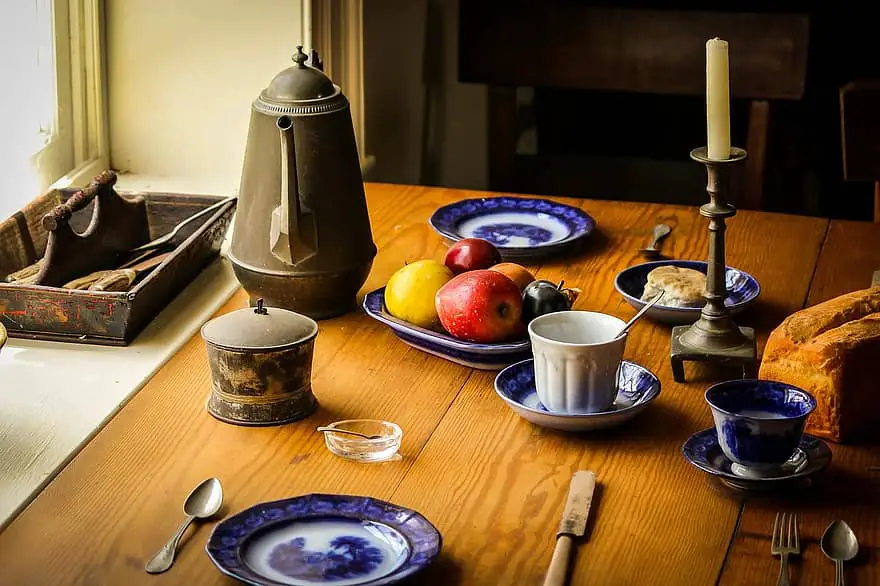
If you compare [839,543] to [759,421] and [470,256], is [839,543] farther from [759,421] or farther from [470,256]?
[470,256]

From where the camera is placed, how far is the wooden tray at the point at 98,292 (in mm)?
1356

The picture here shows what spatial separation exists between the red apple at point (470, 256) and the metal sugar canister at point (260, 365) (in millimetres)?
303

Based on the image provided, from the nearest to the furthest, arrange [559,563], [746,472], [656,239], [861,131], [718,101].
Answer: [559,563]
[746,472]
[718,101]
[656,239]
[861,131]

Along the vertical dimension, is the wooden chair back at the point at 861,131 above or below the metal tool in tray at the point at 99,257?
above

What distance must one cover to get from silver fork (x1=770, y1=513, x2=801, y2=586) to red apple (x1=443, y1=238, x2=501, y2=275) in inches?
21.3

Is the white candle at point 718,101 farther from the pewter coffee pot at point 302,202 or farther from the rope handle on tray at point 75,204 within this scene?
the rope handle on tray at point 75,204

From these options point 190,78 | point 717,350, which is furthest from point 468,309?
point 190,78

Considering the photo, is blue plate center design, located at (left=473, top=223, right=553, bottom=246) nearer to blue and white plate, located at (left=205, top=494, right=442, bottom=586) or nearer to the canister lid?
the canister lid

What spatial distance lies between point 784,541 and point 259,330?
52cm

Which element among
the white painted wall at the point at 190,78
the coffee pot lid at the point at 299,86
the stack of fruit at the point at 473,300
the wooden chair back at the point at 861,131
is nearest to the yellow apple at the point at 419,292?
the stack of fruit at the point at 473,300

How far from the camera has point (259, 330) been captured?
116 cm

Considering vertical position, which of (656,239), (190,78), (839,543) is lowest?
(839,543)

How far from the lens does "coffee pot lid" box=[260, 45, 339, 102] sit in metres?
1.36

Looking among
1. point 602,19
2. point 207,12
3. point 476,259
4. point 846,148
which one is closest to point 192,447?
point 476,259
